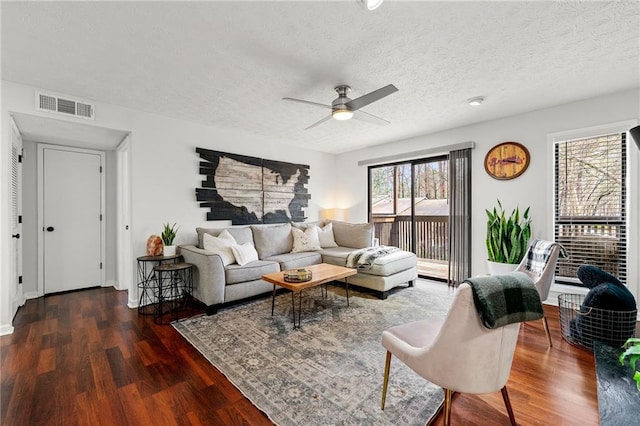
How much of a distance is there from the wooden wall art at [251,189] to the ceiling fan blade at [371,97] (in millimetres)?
2350

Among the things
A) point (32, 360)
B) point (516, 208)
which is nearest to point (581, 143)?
point (516, 208)

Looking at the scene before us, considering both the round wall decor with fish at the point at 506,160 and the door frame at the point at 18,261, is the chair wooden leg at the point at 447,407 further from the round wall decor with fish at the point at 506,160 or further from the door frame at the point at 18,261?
the door frame at the point at 18,261

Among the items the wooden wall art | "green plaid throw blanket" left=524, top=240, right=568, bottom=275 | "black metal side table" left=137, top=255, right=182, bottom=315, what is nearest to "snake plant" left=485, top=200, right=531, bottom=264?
"green plaid throw blanket" left=524, top=240, right=568, bottom=275

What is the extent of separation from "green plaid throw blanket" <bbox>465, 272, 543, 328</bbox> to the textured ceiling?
165 cm

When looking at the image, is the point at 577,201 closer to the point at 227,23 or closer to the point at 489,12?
the point at 489,12

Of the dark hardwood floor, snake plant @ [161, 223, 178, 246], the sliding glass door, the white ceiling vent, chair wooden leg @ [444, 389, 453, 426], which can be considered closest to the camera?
chair wooden leg @ [444, 389, 453, 426]

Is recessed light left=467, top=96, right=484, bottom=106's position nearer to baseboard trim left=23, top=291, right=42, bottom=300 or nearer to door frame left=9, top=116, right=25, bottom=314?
door frame left=9, top=116, right=25, bottom=314

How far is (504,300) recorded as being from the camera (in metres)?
1.20

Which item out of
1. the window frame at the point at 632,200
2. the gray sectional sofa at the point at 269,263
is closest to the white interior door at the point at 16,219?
the gray sectional sofa at the point at 269,263

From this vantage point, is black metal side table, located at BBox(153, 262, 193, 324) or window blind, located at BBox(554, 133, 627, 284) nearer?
window blind, located at BBox(554, 133, 627, 284)

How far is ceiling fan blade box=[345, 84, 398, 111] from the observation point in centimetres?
225

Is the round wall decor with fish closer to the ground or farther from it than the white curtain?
farther from it

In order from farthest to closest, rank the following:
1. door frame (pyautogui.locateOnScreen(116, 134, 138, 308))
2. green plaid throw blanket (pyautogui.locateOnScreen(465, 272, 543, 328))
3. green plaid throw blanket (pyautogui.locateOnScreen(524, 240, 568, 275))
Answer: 1. door frame (pyautogui.locateOnScreen(116, 134, 138, 308))
2. green plaid throw blanket (pyautogui.locateOnScreen(524, 240, 568, 275))
3. green plaid throw blanket (pyautogui.locateOnScreen(465, 272, 543, 328))

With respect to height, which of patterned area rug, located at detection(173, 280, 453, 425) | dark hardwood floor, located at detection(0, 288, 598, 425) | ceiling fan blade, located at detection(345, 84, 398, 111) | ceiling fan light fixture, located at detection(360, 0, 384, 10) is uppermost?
ceiling fan light fixture, located at detection(360, 0, 384, 10)
